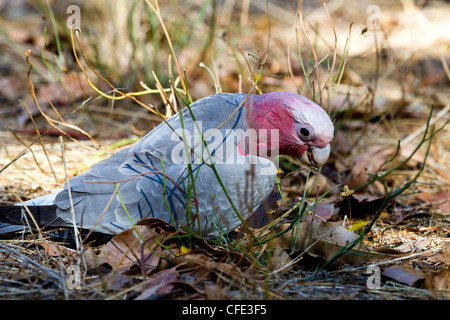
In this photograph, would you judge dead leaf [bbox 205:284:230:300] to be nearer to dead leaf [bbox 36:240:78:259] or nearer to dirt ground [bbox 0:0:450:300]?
dirt ground [bbox 0:0:450:300]

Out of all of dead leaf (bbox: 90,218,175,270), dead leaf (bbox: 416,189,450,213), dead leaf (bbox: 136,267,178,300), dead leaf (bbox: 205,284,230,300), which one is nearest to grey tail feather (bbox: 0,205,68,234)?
dead leaf (bbox: 90,218,175,270)

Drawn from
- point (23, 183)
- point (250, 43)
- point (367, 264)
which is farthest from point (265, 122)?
point (250, 43)

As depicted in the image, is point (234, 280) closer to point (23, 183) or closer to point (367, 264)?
point (367, 264)

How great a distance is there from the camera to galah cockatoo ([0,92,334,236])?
2.19 metres

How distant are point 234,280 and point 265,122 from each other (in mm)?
908

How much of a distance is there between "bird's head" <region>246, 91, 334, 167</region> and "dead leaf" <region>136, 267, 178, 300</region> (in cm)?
91

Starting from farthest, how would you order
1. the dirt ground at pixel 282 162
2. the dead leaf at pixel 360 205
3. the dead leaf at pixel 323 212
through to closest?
the dead leaf at pixel 360 205
the dead leaf at pixel 323 212
the dirt ground at pixel 282 162

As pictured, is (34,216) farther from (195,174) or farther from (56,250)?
(195,174)

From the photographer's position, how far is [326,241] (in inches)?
77.2

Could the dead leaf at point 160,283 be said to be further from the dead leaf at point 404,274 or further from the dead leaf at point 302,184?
the dead leaf at point 302,184

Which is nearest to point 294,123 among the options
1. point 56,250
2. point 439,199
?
point 439,199

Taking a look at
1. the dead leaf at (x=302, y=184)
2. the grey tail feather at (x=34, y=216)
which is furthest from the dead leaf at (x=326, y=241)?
the grey tail feather at (x=34, y=216)

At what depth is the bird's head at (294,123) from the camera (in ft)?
7.25

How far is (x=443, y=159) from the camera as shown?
11.0ft
